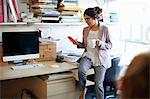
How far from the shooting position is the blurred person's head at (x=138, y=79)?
69cm

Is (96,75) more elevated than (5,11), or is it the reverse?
(5,11)

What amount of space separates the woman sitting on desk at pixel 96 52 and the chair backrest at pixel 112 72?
0.41 ft

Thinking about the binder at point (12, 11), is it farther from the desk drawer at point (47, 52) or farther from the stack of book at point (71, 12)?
the stack of book at point (71, 12)

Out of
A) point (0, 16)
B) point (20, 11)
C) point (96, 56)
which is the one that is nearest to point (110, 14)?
point (96, 56)

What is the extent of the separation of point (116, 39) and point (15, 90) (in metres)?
A: 1.82

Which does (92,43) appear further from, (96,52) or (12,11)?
(12,11)

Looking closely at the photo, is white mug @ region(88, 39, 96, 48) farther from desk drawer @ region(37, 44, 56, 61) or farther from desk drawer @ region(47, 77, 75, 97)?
desk drawer @ region(37, 44, 56, 61)

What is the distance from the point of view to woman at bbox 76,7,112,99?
2.66m

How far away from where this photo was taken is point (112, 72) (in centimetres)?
291

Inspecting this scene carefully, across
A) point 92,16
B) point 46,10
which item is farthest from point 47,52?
point 92,16

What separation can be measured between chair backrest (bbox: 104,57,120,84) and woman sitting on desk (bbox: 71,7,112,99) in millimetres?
124

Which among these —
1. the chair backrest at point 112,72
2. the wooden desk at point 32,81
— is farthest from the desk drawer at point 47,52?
the chair backrest at point 112,72

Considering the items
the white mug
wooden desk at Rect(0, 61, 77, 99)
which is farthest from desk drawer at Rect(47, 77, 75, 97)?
the white mug

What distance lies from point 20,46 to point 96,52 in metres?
0.90
